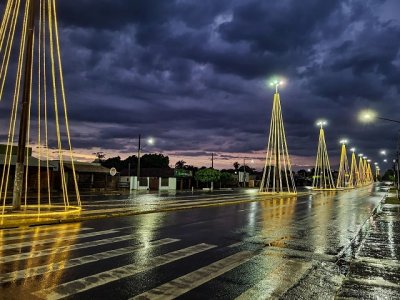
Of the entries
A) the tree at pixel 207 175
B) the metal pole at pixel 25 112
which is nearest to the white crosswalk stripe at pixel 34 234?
the metal pole at pixel 25 112

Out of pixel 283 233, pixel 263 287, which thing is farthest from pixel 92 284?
pixel 283 233

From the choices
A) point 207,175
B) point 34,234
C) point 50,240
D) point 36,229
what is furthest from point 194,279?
point 207,175

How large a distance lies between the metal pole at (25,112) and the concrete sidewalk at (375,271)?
13.3 metres

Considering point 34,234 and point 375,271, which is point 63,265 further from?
point 375,271

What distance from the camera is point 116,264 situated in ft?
26.6

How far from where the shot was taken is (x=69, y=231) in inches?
501

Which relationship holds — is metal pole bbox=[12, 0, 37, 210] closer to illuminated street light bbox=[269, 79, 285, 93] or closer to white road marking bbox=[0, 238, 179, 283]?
white road marking bbox=[0, 238, 179, 283]

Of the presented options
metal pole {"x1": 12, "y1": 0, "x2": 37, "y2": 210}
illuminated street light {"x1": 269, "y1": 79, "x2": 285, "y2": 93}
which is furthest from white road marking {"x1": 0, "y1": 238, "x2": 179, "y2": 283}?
illuminated street light {"x1": 269, "y1": 79, "x2": 285, "y2": 93}

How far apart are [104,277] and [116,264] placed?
1034mm

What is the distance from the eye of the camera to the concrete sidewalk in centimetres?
638

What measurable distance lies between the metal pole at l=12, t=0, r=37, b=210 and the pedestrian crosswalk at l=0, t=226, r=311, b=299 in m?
4.80

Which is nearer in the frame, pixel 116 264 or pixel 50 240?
pixel 116 264

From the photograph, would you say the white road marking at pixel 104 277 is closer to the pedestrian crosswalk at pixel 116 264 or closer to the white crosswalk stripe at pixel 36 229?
the pedestrian crosswalk at pixel 116 264

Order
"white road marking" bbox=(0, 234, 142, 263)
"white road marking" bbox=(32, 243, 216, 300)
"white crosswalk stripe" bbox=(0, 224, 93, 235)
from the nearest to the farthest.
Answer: "white road marking" bbox=(32, 243, 216, 300) < "white road marking" bbox=(0, 234, 142, 263) < "white crosswalk stripe" bbox=(0, 224, 93, 235)
